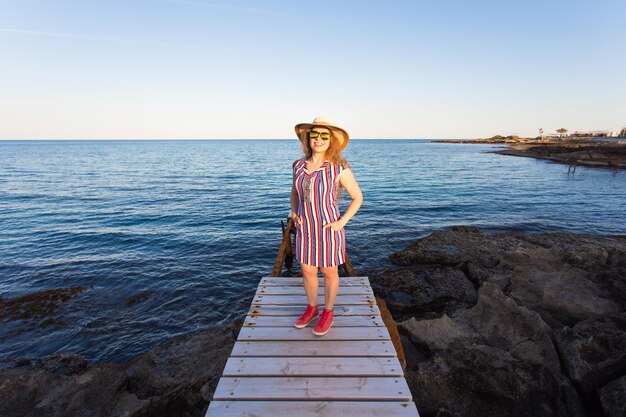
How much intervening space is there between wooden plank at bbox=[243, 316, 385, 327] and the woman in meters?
0.25

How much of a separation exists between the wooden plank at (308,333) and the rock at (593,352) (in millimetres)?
3082

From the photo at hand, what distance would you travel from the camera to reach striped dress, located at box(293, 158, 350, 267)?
3779 mm

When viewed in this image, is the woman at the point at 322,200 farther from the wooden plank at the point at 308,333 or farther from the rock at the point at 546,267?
the rock at the point at 546,267

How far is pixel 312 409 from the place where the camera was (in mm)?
2857

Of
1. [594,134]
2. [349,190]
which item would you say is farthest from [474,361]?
[594,134]

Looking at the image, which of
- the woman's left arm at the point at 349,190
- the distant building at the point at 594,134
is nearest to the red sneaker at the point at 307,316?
the woman's left arm at the point at 349,190

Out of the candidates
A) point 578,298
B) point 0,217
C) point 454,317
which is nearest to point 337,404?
point 454,317

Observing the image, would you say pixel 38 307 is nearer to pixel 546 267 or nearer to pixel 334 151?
pixel 334 151

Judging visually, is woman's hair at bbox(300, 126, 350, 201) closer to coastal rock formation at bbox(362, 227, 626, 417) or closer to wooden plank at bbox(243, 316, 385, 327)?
wooden plank at bbox(243, 316, 385, 327)

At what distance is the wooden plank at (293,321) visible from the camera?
14.1 feet

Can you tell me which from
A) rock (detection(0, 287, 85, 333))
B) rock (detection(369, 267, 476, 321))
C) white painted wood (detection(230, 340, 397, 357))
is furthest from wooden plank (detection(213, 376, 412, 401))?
rock (detection(0, 287, 85, 333))

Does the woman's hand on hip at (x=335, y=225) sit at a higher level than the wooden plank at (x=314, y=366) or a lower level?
higher

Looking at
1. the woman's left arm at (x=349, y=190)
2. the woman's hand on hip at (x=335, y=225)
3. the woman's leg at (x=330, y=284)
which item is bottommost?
the woman's leg at (x=330, y=284)

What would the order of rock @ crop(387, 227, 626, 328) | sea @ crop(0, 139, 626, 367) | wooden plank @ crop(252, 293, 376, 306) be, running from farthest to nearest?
1. sea @ crop(0, 139, 626, 367)
2. rock @ crop(387, 227, 626, 328)
3. wooden plank @ crop(252, 293, 376, 306)
